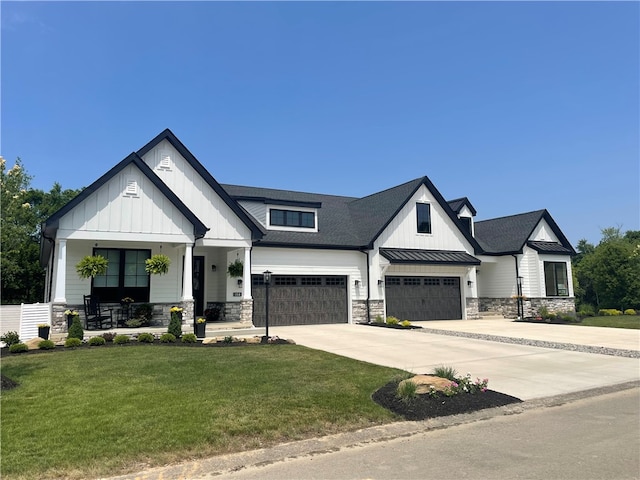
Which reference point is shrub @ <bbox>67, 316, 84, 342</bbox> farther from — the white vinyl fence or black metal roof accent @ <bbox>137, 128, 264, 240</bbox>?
black metal roof accent @ <bbox>137, 128, 264, 240</bbox>

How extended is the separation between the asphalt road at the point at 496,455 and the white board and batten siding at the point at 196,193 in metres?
13.5

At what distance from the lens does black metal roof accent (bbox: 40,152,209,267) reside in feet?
47.1

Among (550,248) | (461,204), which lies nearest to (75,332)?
(461,204)

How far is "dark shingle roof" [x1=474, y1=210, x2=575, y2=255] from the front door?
17.1 m

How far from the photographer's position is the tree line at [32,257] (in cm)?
2972

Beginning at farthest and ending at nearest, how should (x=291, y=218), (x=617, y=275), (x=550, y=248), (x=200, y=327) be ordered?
1. (x=617, y=275)
2. (x=550, y=248)
3. (x=291, y=218)
4. (x=200, y=327)

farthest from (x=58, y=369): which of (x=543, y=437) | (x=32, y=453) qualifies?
(x=543, y=437)

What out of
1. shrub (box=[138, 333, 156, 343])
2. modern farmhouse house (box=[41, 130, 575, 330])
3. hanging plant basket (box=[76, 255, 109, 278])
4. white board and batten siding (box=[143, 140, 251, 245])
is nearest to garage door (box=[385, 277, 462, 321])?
modern farmhouse house (box=[41, 130, 575, 330])

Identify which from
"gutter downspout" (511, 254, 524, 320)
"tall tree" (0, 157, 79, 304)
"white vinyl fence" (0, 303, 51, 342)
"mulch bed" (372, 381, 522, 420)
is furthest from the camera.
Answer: "tall tree" (0, 157, 79, 304)

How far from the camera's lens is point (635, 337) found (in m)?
16.0

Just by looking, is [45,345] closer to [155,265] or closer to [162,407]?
[155,265]

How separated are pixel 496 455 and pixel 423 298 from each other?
19.3 m

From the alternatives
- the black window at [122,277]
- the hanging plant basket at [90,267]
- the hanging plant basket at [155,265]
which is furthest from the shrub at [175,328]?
the black window at [122,277]

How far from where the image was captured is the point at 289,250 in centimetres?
2098
